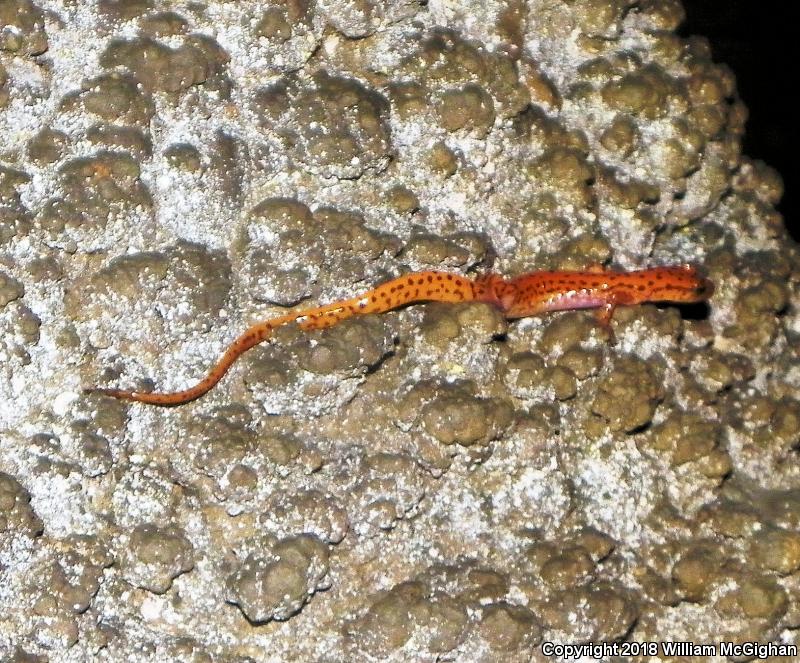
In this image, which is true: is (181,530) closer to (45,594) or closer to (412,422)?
(45,594)

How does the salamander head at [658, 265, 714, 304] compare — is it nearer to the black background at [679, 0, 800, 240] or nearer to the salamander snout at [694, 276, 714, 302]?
the salamander snout at [694, 276, 714, 302]

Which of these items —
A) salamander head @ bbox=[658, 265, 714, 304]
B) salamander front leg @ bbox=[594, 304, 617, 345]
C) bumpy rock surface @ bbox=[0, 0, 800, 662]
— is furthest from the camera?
salamander head @ bbox=[658, 265, 714, 304]

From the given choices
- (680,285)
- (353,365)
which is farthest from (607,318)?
(353,365)

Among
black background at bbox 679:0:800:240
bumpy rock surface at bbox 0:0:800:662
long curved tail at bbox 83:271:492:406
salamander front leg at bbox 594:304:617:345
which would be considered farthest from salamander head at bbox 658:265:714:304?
black background at bbox 679:0:800:240

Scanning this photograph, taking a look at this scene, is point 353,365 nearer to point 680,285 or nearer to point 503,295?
point 503,295

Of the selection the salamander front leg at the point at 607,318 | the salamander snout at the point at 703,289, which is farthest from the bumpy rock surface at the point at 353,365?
the salamander snout at the point at 703,289

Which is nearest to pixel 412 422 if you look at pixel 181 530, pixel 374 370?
pixel 374 370

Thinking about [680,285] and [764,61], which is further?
[764,61]
